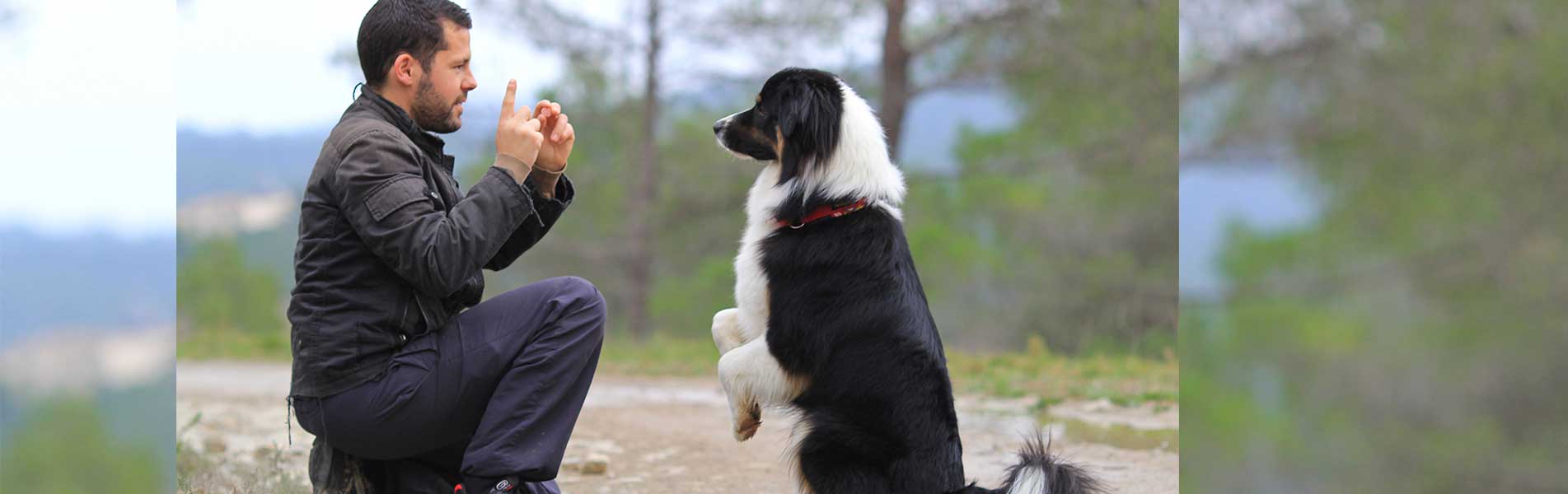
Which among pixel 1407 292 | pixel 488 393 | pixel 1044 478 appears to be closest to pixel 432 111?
pixel 488 393

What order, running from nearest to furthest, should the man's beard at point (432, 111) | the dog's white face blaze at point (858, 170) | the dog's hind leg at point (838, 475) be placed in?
the man's beard at point (432, 111) < the dog's hind leg at point (838, 475) < the dog's white face blaze at point (858, 170)

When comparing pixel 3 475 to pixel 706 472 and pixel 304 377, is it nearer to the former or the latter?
pixel 304 377

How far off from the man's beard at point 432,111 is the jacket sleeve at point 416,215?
0.61 ft

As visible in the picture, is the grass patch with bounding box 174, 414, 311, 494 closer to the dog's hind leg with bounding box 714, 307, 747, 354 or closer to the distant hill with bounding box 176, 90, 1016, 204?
the dog's hind leg with bounding box 714, 307, 747, 354

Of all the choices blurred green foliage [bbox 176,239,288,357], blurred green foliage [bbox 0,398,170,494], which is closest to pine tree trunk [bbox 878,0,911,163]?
blurred green foliage [bbox 176,239,288,357]

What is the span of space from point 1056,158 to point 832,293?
7615 millimetres

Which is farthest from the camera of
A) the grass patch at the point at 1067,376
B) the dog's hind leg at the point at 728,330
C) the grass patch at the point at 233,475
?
the grass patch at the point at 1067,376

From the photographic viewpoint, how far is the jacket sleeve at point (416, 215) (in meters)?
2.23

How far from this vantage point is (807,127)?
9.54 feet

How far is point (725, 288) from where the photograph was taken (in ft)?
34.4

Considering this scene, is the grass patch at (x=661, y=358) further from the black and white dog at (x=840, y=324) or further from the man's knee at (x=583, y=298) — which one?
the man's knee at (x=583, y=298)

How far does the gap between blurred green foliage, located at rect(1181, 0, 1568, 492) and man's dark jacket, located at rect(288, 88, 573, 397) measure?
167 cm

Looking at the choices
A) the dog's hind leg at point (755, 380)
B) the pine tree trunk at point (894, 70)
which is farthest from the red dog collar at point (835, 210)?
the pine tree trunk at point (894, 70)

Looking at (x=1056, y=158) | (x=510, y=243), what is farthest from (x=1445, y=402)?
(x=1056, y=158)
